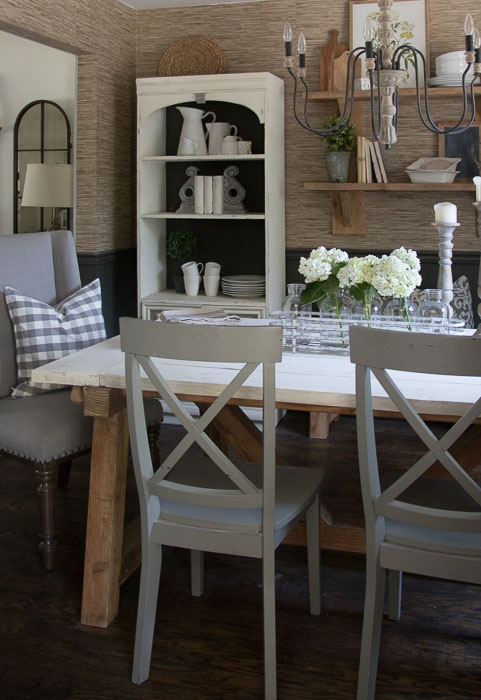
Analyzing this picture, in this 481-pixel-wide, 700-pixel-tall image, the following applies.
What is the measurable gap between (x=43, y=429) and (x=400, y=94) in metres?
2.67

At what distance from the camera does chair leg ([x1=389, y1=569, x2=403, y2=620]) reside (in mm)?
2361

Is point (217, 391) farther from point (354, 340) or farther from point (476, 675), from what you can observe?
point (476, 675)

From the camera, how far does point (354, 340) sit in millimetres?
1802

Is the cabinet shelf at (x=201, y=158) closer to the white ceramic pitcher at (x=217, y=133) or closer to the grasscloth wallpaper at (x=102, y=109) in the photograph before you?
the white ceramic pitcher at (x=217, y=133)

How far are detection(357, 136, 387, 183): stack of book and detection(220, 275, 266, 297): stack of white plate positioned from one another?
79cm

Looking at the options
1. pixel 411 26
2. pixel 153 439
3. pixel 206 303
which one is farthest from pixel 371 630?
pixel 411 26

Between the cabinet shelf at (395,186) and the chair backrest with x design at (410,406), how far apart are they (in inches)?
104

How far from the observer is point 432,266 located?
4.56 m

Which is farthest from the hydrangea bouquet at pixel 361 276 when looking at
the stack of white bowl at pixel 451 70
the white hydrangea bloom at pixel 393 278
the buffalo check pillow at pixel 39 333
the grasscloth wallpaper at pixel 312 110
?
the grasscloth wallpaper at pixel 312 110

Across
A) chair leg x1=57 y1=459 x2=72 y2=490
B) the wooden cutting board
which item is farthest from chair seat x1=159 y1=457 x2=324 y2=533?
the wooden cutting board

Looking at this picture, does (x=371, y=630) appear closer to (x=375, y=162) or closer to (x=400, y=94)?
(x=375, y=162)

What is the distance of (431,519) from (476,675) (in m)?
0.57

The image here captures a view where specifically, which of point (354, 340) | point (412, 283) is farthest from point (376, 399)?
point (412, 283)

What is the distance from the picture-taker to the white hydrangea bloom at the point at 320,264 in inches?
102
